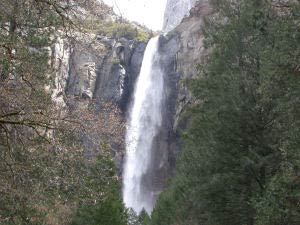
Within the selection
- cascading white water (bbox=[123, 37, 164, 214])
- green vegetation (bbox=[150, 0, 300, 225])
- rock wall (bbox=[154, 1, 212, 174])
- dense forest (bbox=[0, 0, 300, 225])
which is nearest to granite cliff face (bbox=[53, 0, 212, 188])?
rock wall (bbox=[154, 1, 212, 174])

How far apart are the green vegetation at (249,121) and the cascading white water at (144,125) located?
3129cm

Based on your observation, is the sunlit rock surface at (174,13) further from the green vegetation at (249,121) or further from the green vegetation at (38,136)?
the green vegetation at (38,136)

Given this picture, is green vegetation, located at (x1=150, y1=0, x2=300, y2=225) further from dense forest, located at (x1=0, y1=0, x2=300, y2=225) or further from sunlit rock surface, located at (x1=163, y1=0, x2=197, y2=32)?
sunlit rock surface, located at (x1=163, y1=0, x2=197, y2=32)

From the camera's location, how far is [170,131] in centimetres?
5300

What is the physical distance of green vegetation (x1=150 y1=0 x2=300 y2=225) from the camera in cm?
1020

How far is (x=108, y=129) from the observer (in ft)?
27.8

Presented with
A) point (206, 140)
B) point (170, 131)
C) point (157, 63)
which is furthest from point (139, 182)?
point (206, 140)

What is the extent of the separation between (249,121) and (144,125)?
38593mm

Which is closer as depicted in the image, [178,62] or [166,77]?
[178,62]

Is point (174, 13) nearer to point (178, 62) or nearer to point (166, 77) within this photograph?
point (166, 77)

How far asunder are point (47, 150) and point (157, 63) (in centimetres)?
4930

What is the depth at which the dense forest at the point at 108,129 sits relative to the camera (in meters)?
8.07

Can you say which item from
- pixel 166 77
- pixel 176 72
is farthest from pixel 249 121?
pixel 166 77

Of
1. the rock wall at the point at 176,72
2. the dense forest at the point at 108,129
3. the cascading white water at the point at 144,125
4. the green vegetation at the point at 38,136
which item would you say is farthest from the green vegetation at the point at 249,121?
the rock wall at the point at 176,72
